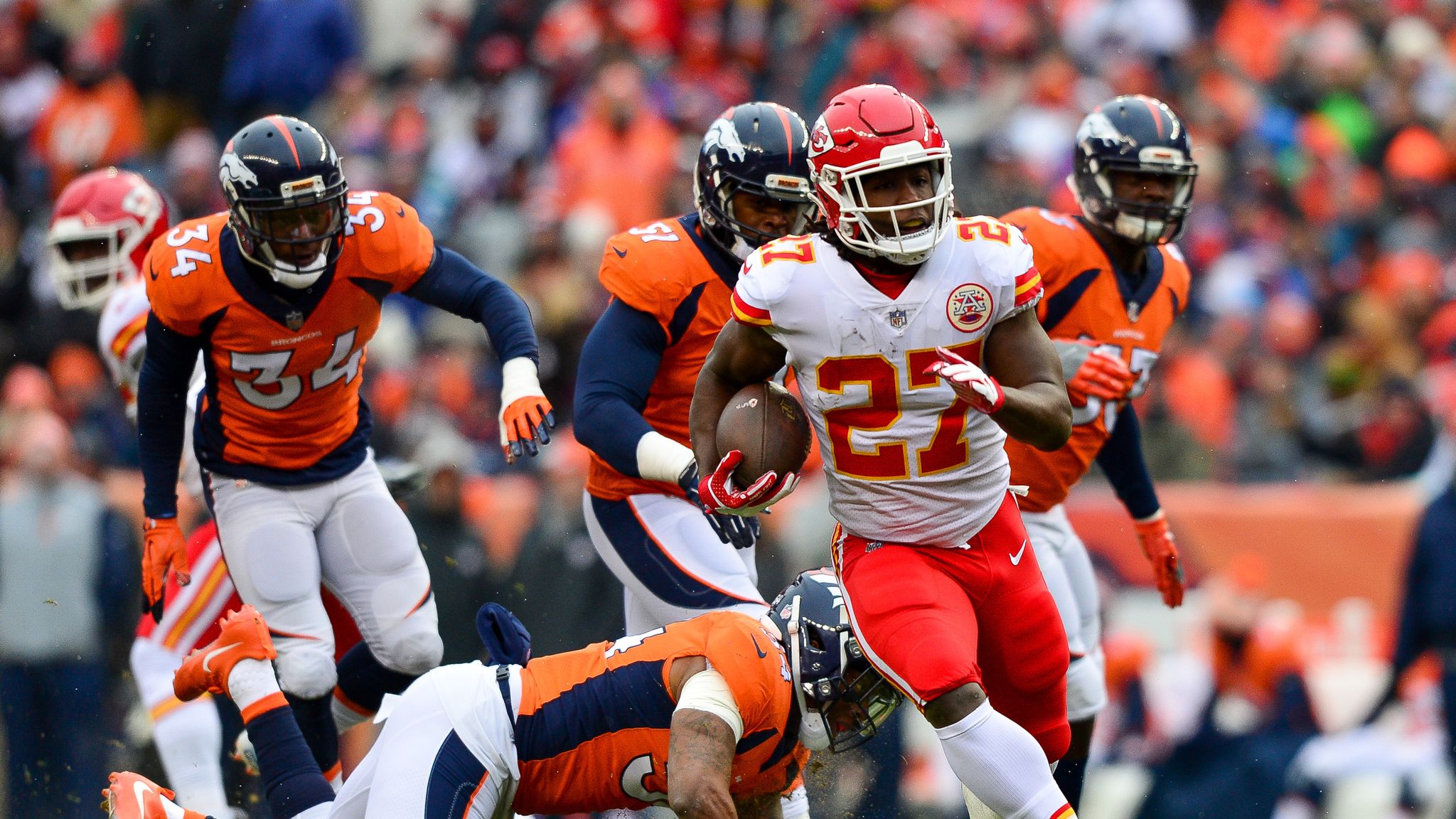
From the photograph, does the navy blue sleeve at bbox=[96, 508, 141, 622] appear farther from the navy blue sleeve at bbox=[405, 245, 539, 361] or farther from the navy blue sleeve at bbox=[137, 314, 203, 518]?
the navy blue sleeve at bbox=[405, 245, 539, 361]

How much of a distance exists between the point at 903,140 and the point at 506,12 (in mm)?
9774

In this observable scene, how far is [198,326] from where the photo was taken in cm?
546

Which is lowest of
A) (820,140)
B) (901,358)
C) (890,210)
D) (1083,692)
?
(1083,692)

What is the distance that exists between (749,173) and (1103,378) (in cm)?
120

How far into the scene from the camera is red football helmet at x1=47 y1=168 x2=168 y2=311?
6.79 meters

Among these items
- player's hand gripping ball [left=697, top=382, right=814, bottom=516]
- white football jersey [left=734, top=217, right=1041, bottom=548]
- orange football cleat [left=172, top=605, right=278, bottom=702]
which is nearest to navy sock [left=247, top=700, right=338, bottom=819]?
orange football cleat [left=172, top=605, right=278, bottom=702]

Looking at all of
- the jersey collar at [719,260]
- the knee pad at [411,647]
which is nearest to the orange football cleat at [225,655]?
the knee pad at [411,647]

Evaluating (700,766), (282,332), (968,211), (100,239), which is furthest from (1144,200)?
(968,211)

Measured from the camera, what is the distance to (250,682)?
5.06 m

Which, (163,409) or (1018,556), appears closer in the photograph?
(1018,556)

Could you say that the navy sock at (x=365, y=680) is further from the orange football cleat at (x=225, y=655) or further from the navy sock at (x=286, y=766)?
the navy sock at (x=286, y=766)

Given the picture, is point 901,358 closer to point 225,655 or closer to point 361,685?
point 225,655

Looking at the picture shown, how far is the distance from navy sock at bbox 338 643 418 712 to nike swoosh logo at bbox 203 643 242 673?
0.87 m

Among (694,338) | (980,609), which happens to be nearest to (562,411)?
(694,338)
